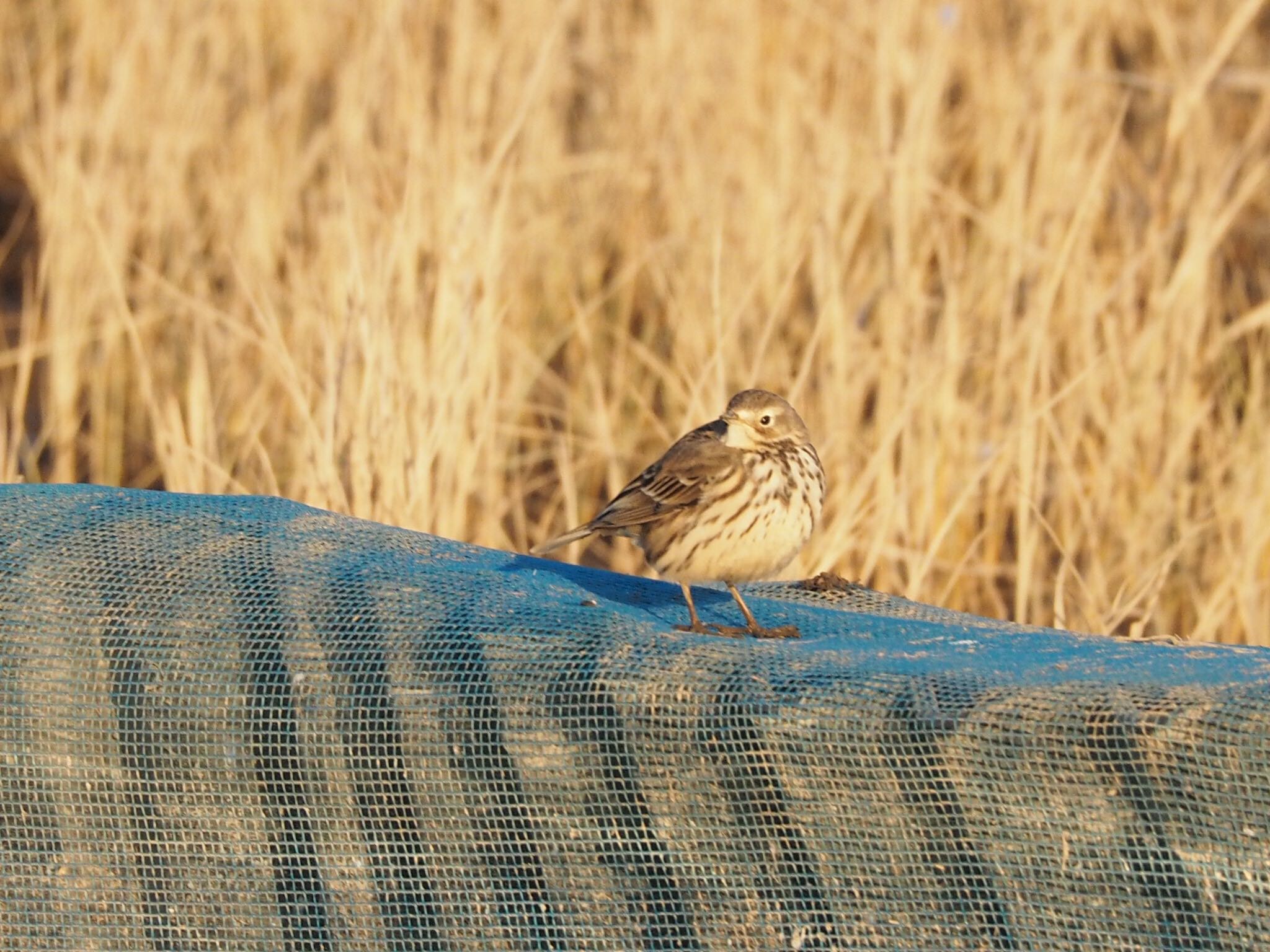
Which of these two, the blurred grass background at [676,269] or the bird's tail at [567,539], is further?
the blurred grass background at [676,269]

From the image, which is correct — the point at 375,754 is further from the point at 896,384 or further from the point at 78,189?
the point at 78,189

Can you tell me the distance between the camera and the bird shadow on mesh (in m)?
3.83

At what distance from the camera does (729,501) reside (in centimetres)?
428

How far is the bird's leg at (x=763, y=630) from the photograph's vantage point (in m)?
3.56

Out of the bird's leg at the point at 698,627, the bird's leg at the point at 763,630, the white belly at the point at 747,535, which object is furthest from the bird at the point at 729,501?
the bird's leg at the point at 763,630

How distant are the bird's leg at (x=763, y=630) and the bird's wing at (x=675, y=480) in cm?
66

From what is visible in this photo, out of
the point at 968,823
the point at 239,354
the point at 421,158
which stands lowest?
the point at 239,354

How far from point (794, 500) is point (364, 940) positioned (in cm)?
164

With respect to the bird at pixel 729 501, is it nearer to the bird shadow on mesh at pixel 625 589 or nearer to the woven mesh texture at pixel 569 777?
the bird shadow on mesh at pixel 625 589

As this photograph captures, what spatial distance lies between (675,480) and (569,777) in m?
1.48

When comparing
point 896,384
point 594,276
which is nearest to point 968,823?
point 896,384

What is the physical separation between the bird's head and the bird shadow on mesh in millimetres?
421

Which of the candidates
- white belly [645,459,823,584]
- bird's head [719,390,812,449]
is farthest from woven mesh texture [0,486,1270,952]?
bird's head [719,390,812,449]

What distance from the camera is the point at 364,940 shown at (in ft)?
10.0
